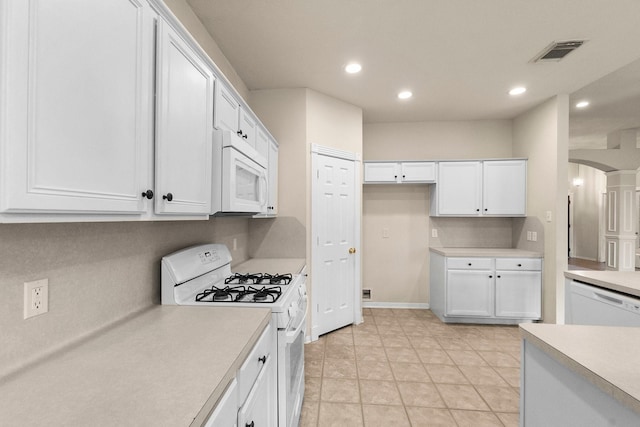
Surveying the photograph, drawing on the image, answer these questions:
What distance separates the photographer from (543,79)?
9.97 ft

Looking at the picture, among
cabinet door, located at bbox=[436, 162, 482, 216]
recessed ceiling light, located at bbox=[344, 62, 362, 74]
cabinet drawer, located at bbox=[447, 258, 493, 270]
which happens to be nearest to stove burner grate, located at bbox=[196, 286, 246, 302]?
recessed ceiling light, located at bbox=[344, 62, 362, 74]

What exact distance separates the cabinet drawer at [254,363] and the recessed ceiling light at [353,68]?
92.6 inches

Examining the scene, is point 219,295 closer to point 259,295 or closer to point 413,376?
point 259,295

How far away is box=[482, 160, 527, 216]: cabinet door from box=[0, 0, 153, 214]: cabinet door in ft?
13.2

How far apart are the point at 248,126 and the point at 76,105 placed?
1.51 m

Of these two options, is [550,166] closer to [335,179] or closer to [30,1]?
[335,179]

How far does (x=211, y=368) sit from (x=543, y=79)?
377 cm

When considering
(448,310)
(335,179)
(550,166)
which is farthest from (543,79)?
(448,310)

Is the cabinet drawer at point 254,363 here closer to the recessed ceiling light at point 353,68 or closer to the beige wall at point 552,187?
the recessed ceiling light at point 353,68

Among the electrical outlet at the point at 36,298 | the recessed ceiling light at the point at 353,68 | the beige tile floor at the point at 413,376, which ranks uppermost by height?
the recessed ceiling light at the point at 353,68

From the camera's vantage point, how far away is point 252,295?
5.45 feet

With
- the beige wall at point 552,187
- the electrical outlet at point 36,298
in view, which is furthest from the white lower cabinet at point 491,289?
the electrical outlet at point 36,298

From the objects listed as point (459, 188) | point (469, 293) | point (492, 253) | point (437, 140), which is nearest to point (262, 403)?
point (469, 293)

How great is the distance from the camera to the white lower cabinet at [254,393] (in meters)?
0.87
